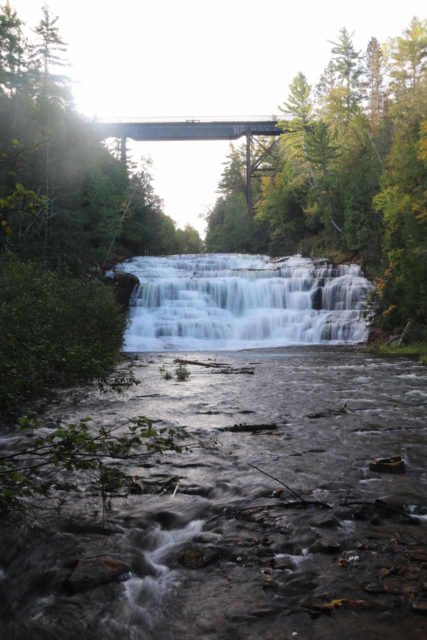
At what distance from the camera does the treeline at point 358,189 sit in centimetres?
2106

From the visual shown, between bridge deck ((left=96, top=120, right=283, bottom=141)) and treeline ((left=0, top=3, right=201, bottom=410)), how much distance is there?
586cm

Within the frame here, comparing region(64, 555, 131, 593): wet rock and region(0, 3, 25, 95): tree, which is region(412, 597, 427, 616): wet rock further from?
region(0, 3, 25, 95): tree

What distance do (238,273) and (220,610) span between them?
27100mm

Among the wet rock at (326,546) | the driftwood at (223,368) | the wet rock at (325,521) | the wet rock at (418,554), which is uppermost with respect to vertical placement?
the wet rock at (418,554)

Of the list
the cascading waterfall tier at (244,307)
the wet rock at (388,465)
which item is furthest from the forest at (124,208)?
the wet rock at (388,465)

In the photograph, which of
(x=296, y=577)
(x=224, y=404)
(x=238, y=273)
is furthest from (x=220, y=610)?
(x=238, y=273)

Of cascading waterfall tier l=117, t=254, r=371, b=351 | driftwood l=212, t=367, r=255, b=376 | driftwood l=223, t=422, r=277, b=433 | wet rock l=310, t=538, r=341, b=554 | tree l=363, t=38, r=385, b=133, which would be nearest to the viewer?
wet rock l=310, t=538, r=341, b=554

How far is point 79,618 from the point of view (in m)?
2.37

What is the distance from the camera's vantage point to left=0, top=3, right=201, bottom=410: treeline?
7.96 m

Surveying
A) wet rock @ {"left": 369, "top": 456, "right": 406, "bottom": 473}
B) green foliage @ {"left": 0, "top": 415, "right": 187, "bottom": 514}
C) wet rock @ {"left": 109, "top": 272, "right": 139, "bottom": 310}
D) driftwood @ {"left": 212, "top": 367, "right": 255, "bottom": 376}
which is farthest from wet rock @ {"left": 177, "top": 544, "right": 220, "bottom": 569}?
wet rock @ {"left": 109, "top": 272, "right": 139, "bottom": 310}

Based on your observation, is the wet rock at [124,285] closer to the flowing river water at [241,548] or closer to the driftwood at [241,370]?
the driftwood at [241,370]

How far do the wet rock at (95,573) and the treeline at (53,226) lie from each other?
6.98 ft

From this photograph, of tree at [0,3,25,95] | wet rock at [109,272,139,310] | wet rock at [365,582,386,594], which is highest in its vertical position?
tree at [0,3,25,95]

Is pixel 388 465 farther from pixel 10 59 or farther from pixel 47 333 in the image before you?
pixel 10 59
